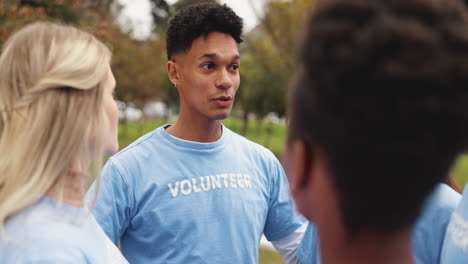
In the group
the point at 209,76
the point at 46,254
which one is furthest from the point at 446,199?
the point at 46,254

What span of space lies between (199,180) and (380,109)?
201 centimetres

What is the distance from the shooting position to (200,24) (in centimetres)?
314

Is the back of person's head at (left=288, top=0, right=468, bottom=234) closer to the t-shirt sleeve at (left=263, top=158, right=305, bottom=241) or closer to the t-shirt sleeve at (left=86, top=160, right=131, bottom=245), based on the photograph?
the t-shirt sleeve at (left=86, top=160, right=131, bottom=245)

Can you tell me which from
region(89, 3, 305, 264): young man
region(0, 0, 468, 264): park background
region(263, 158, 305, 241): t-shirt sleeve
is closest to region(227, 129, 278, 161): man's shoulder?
region(89, 3, 305, 264): young man

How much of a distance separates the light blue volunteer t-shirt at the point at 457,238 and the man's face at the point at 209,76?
4.59 feet

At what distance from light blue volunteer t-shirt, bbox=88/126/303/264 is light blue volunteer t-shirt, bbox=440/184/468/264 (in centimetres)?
108

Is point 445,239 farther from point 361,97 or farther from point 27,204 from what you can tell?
point 27,204

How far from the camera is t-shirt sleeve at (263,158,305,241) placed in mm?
2992

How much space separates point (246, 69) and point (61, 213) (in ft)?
88.3

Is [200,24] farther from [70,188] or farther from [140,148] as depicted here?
[70,188]

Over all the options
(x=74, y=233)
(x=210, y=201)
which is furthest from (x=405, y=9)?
(x=210, y=201)

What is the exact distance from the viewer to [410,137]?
0.90 metres

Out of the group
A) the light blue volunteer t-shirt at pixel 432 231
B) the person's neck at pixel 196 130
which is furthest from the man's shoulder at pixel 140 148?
the light blue volunteer t-shirt at pixel 432 231

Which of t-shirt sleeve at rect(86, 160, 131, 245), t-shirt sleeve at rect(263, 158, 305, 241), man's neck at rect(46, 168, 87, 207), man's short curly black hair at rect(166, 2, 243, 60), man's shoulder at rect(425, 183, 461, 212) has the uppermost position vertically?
man's short curly black hair at rect(166, 2, 243, 60)
